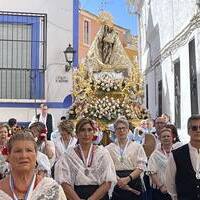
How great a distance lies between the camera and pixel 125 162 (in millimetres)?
5660

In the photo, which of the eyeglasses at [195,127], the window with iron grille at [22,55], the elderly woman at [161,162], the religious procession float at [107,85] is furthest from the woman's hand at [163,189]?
the window with iron grille at [22,55]

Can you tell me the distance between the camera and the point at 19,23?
12.9m

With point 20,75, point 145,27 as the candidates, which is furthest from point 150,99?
point 20,75

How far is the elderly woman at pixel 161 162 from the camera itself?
221 inches

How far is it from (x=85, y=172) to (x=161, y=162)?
4.59ft

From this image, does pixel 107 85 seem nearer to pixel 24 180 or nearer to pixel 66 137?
pixel 66 137

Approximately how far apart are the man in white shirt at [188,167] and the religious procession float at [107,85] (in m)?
5.93

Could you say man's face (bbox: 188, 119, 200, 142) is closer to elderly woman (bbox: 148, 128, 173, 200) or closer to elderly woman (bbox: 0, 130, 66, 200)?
elderly woman (bbox: 148, 128, 173, 200)

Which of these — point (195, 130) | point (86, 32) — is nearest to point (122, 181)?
point (195, 130)

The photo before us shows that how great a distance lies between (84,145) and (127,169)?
114 centimetres

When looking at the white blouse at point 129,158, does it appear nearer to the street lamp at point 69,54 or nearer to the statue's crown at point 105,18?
the street lamp at point 69,54

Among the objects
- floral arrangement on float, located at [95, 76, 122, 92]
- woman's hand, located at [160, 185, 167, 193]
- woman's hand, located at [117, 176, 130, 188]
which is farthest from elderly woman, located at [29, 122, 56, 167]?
floral arrangement on float, located at [95, 76, 122, 92]

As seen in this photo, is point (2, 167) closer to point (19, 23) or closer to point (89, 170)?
point (89, 170)

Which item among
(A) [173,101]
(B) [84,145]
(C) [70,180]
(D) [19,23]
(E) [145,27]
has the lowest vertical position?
(C) [70,180]
